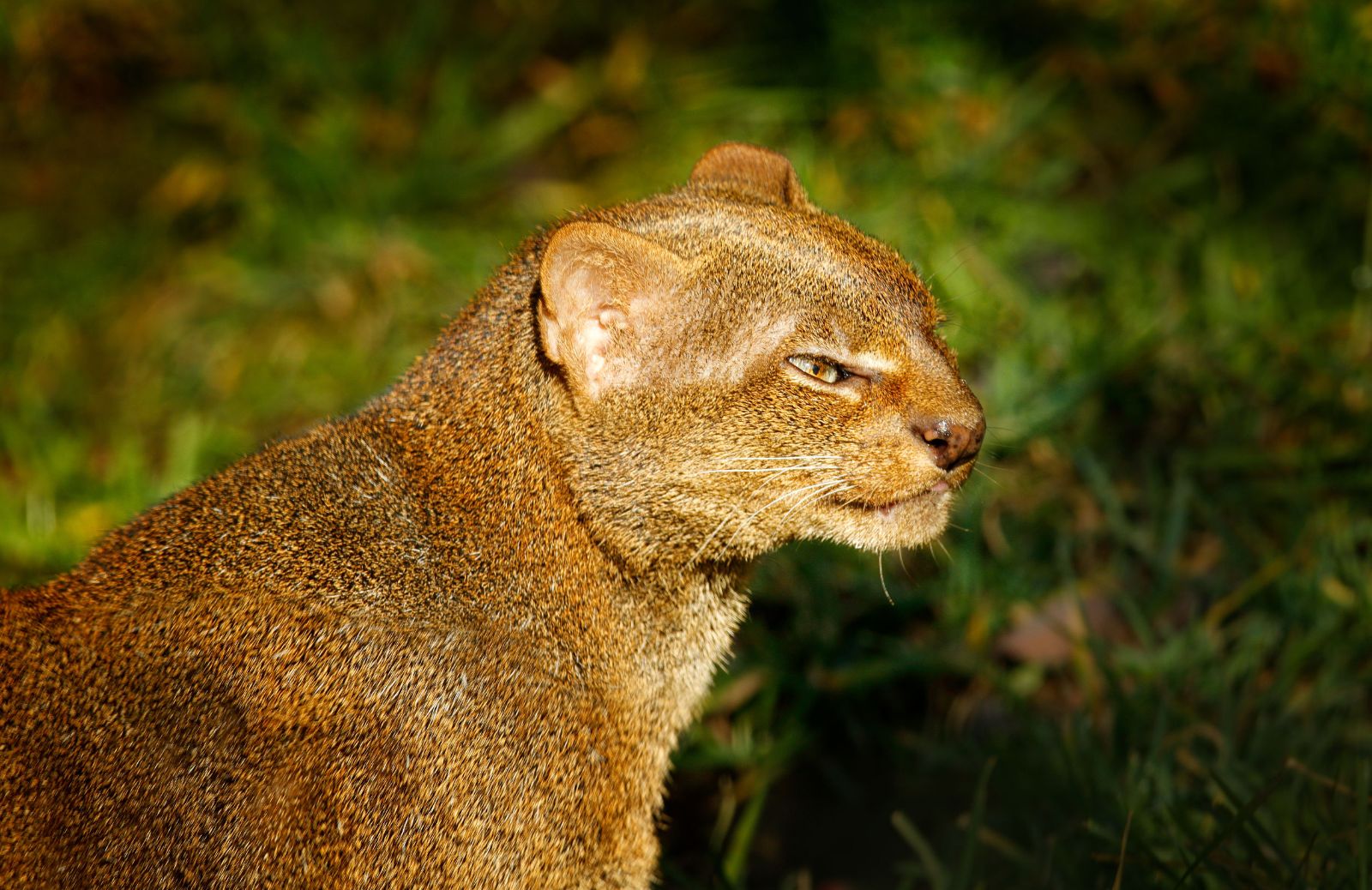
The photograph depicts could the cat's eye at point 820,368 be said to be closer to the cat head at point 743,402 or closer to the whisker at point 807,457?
the cat head at point 743,402

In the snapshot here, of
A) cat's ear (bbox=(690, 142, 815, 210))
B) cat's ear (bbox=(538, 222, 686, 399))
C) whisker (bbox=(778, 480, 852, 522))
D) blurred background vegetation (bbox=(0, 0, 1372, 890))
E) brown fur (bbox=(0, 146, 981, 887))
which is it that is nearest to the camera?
brown fur (bbox=(0, 146, 981, 887))

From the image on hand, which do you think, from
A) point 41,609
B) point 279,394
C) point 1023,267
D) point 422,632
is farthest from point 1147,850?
point 279,394

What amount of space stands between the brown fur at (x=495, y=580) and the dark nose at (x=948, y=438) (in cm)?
3

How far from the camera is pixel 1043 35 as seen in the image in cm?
608

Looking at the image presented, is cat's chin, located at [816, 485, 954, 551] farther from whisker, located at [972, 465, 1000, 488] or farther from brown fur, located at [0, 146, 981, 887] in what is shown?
whisker, located at [972, 465, 1000, 488]

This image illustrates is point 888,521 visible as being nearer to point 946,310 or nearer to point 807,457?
point 807,457

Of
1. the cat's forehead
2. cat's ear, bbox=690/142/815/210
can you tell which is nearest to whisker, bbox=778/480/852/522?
the cat's forehead

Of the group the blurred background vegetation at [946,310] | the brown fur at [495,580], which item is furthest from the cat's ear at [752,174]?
the blurred background vegetation at [946,310]

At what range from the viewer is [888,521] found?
2918mm

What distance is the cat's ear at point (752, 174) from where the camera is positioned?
10.9ft

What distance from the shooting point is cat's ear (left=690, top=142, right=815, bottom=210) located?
3.33 m

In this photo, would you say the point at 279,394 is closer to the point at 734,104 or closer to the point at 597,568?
the point at 734,104

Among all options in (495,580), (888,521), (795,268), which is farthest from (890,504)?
(495,580)

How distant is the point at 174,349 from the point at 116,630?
3412 millimetres
